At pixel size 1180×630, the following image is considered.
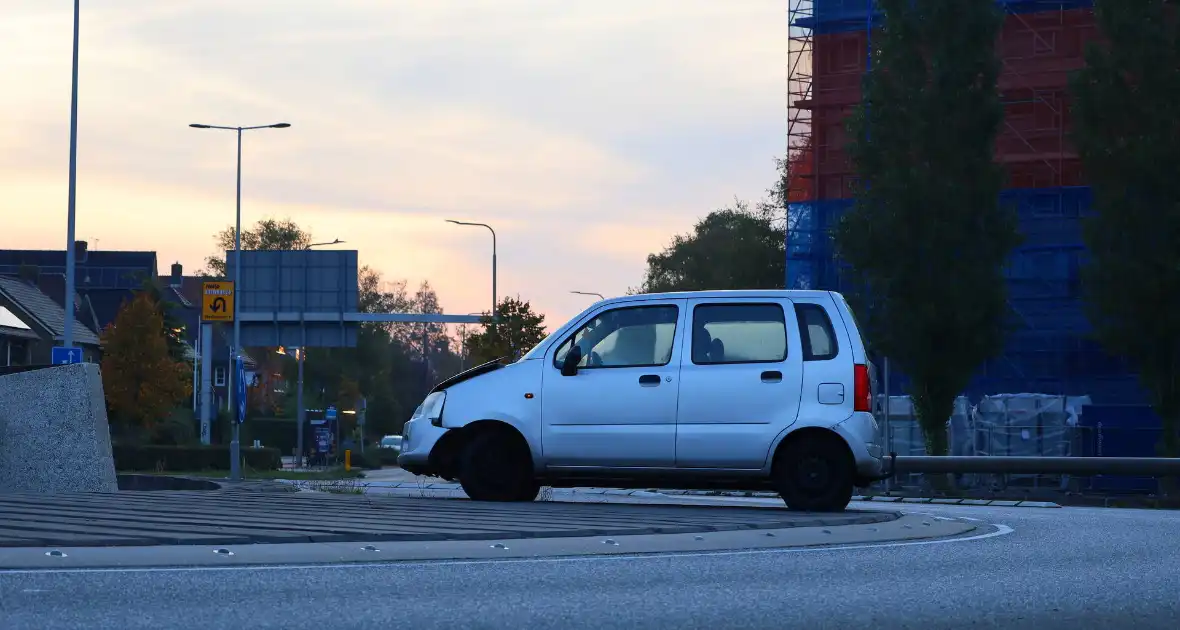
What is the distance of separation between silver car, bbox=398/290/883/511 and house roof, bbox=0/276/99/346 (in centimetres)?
7436

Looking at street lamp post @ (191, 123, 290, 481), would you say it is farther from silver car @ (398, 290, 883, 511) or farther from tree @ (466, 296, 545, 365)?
silver car @ (398, 290, 883, 511)

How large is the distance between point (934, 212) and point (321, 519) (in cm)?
2518

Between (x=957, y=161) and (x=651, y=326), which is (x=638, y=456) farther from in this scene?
(x=957, y=161)

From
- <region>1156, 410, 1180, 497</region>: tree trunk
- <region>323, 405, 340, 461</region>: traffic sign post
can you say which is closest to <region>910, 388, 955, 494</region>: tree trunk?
<region>1156, 410, 1180, 497</region>: tree trunk

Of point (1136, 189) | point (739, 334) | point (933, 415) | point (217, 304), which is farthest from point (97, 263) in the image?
point (739, 334)

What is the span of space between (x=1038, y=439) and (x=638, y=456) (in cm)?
2522

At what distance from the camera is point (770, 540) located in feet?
35.1

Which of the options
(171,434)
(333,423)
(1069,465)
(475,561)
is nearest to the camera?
(475,561)

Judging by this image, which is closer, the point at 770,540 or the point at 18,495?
the point at 770,540

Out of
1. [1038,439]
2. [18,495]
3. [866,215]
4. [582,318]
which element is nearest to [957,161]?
[866,215]

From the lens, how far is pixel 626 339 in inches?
574

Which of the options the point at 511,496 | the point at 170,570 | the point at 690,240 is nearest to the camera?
the point at 170,570

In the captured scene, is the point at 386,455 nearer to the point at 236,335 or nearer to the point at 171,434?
the point at 171,434

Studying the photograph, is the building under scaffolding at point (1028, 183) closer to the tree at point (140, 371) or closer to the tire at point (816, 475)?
the tree at point (140, 371)
